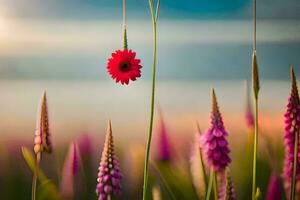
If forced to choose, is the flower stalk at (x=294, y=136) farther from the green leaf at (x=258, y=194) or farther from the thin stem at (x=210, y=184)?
the thin stem at (x=210, y=184)

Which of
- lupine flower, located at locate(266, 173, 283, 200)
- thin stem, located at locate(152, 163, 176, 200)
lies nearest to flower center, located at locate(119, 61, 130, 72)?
thin stem, located at locate(152, 163, 176, 200)

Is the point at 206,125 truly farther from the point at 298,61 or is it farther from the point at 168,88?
the point at 298,61

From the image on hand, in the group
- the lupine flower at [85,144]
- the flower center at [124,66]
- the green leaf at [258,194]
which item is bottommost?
the green leaf at [258,194]

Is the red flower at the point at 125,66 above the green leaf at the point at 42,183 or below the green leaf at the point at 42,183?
above

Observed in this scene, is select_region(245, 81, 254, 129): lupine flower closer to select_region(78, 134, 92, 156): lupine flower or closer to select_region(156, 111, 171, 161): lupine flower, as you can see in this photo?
select_region(156, 111, 171, 161): lupine flower

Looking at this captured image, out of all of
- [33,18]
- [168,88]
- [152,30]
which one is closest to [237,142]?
[168,88]

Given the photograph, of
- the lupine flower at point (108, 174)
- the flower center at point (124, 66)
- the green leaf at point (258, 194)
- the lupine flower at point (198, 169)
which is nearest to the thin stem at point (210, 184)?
the lupine flower at point (198, 169)
